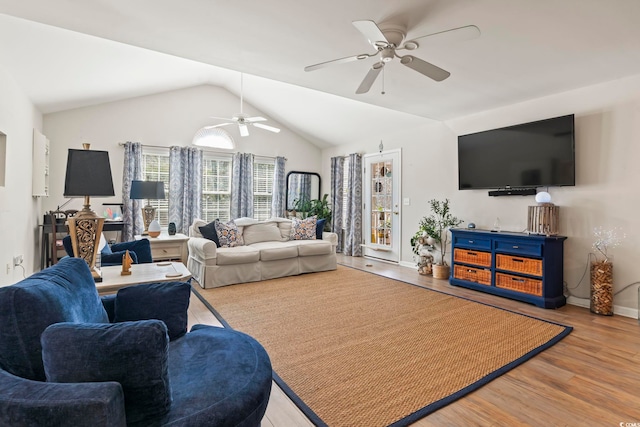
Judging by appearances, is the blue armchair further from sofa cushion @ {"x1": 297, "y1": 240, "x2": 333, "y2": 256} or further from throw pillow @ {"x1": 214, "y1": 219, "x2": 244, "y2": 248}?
sofa cushion @ {"x1": 297, "y1": 240, "x2": 333, "y2": 256}

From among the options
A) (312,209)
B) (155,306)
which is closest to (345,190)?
(312,209)

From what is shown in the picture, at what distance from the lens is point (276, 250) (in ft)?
16.0

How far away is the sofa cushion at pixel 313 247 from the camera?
516 centimetres

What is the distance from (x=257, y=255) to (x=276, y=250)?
29 centimetres

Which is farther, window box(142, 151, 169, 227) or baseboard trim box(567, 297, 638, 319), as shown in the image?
window box(142, 151, 169, 227)

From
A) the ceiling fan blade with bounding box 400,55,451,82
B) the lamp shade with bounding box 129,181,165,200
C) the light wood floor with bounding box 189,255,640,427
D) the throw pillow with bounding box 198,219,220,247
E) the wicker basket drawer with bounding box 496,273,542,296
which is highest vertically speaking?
the ceiling fan blade with bounding box 400,55,451,82

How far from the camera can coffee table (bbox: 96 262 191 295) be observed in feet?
6.87

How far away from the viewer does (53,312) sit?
3.90 ft

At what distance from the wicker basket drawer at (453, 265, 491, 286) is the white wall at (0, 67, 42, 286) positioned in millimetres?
5162

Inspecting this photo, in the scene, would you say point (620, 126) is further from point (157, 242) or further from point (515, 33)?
point (157, 242)

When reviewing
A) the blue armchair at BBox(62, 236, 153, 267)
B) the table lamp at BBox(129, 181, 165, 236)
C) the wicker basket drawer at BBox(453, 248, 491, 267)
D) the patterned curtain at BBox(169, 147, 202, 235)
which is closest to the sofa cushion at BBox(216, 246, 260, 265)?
the blue armchair at BBox(62, 236, 153, 267)

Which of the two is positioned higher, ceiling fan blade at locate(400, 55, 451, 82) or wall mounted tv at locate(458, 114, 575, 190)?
ceiling fan blade at locate(400, 55, 451, 82)

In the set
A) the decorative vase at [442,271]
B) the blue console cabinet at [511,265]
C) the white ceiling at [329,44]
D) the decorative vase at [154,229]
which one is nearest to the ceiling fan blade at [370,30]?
the white ceiling at [329,44]

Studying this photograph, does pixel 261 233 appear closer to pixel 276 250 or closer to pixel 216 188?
pixel 276 250
